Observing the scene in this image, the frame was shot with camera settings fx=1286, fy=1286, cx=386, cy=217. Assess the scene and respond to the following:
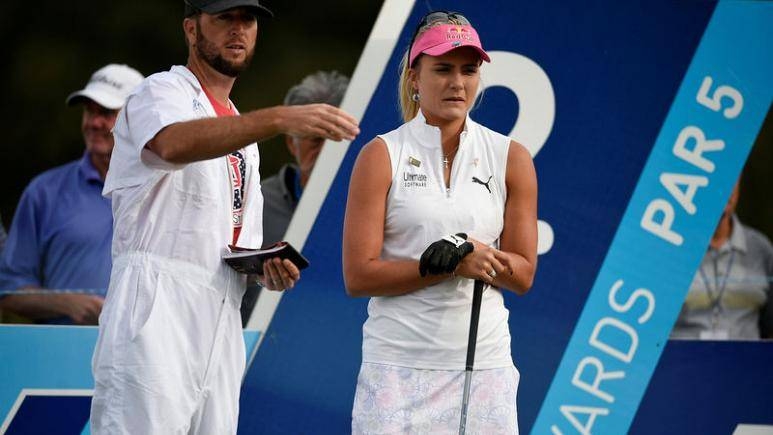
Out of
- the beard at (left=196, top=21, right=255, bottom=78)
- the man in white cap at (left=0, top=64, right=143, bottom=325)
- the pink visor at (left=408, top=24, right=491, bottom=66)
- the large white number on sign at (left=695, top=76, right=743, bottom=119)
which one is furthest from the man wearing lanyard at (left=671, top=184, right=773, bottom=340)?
the man in white cap at (left=0, top=64, right=143, bottom=325)

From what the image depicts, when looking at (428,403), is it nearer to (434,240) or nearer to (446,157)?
(434,240)

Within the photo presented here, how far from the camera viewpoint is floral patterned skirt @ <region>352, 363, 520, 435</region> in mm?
3557

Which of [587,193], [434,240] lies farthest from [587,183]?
[434,240]

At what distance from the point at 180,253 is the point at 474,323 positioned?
865 mm

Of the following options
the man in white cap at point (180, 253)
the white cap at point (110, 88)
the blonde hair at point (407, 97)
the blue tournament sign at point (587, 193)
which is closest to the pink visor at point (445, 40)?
the blonde hair at point (407, 97)

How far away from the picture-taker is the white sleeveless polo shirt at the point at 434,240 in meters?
3.61

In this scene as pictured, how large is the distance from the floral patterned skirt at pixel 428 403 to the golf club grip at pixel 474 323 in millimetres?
47

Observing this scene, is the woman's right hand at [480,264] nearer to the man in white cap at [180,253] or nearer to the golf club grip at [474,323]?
the golf club grip at [474,323]

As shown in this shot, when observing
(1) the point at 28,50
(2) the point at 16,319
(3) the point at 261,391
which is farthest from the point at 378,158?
(1) the point at 28,50

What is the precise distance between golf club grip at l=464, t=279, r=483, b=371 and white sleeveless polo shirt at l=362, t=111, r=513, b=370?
0.10ft

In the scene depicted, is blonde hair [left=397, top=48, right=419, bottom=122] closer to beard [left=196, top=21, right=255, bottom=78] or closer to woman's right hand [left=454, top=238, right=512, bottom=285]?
beard [left=196, top=21, right=255, bottom=78]

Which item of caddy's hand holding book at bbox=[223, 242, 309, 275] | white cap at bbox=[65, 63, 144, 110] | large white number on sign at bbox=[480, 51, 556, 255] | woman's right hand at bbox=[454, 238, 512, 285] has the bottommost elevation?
caddy's hand holding book at bbox=[223, 242, 309, 275]

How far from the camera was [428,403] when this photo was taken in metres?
3.58

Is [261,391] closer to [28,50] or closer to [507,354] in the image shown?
[507,354]
